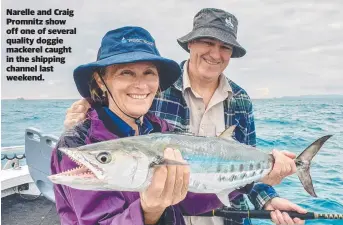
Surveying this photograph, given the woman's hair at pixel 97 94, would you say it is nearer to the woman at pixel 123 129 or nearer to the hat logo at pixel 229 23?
the woman at pixel 123 129

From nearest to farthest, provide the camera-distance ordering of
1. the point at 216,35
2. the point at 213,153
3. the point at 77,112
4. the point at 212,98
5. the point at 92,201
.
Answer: the point at 92,201 → the point at 213,153 → the point at 77,112 → the point at 216,35 → the point at 212,98

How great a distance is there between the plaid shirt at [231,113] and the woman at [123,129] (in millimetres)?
736

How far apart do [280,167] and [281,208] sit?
615 mm

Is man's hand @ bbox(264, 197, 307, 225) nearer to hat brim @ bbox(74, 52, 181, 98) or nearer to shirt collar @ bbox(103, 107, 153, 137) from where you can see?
hat brim @ bbox(74, 52, 181, 98)

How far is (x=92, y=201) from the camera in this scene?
136 cm

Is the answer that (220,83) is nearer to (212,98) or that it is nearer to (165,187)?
(212,98)

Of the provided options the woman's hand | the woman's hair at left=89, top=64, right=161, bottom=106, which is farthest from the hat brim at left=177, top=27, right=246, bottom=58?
the woman's hand

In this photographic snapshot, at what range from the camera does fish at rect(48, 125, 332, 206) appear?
1.24 meters

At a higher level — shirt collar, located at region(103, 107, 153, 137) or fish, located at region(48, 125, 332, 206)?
shirt collar, located at region(103, 107, 153, 137)

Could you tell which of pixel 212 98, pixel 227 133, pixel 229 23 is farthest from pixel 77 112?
pixel 229 23

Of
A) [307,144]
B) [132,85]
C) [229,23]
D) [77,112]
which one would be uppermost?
[229,23]

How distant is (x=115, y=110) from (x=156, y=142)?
1.00 ft

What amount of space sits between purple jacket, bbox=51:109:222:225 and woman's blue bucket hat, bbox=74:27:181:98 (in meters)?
0.19

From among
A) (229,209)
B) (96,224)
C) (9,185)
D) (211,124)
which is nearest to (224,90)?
(211,124)
